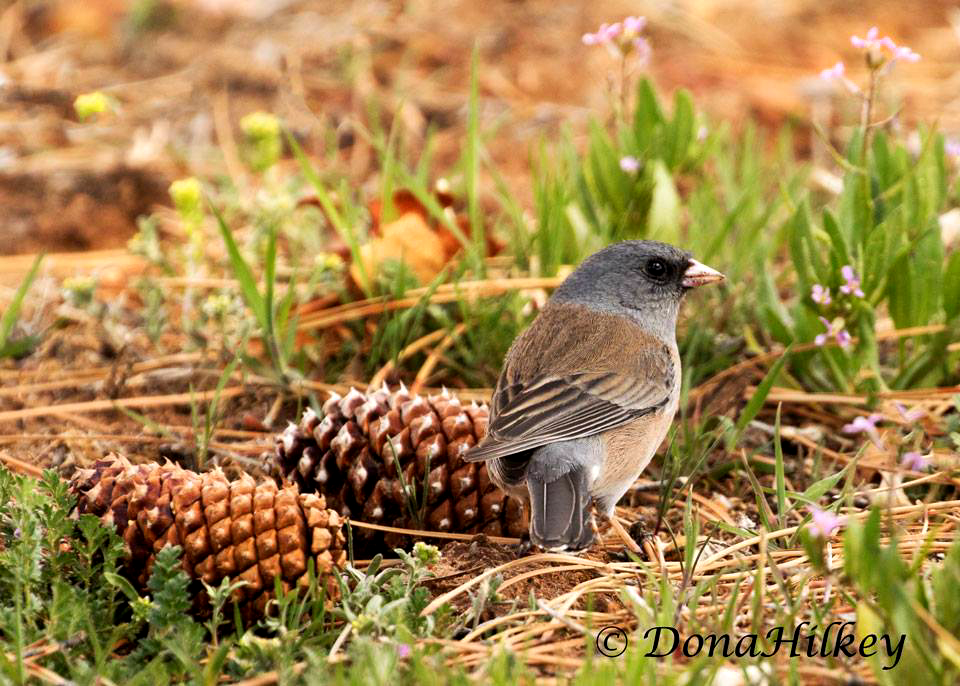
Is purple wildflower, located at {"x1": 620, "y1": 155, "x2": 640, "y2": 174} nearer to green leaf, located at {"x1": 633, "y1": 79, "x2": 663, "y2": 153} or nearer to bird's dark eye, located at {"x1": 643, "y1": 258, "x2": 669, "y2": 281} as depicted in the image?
green leaf, located at {"x1": 633, "y1": 79, "x2": 663, "y2": 153}

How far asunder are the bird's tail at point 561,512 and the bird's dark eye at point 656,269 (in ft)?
2.66

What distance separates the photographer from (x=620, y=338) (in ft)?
10.8

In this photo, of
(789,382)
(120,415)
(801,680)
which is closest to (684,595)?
(801,680)

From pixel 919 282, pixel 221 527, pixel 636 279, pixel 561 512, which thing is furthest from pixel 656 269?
pixel 221 527

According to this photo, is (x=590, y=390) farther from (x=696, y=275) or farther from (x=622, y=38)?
(x=622, y=38)

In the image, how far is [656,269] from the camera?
135 inches

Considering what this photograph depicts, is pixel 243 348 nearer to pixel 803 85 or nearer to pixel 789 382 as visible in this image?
pixel 789 382

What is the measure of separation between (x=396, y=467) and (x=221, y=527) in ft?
1.88

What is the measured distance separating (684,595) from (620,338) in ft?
3.43

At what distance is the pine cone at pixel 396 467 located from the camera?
9.64ft

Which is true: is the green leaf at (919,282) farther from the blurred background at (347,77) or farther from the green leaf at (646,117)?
the blurred background at (347,77)

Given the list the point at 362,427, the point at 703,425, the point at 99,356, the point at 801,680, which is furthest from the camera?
the point at 99,356

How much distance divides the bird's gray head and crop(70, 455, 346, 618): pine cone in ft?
3.98

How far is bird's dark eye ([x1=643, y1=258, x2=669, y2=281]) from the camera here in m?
3.42
